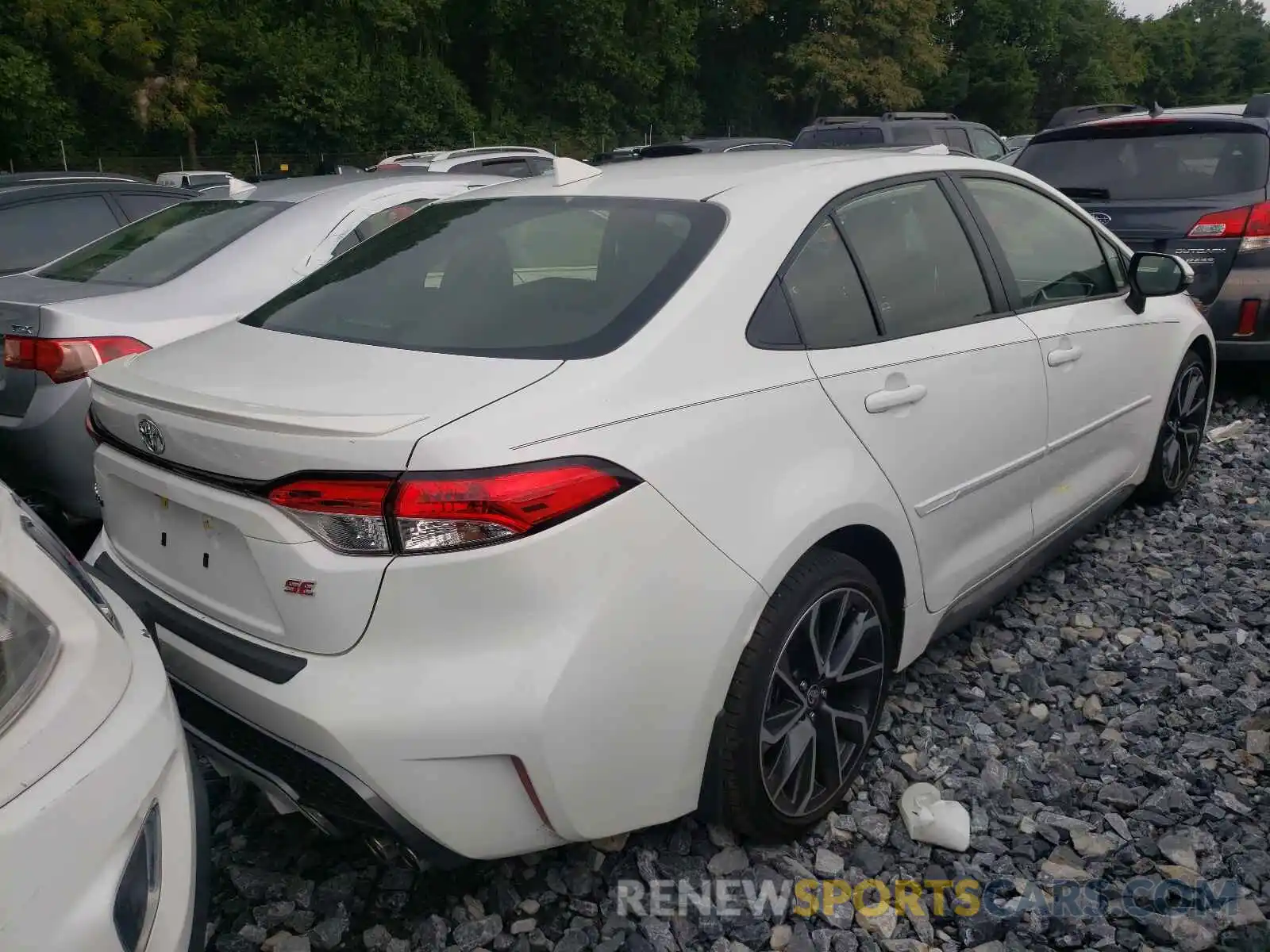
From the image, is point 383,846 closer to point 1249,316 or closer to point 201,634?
point 201,634

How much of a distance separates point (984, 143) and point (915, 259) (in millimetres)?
12164

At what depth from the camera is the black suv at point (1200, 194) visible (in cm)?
539

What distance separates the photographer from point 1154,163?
232 inches

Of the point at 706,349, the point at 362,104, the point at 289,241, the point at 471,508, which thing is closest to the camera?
the point at 471,508

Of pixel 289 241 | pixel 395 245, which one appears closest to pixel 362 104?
pixel 289 241

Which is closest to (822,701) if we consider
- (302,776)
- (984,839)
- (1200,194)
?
(984,839)

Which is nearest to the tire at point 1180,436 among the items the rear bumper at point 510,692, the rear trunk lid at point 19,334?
the rear bumper at point 510,692

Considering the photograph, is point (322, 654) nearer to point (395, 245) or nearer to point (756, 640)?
point (756, 640)

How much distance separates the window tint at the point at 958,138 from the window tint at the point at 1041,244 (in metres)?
10.2

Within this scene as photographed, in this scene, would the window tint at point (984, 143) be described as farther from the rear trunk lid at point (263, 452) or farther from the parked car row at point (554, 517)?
the rear trunk lid at point (263, 452)

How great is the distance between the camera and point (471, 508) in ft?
5.98

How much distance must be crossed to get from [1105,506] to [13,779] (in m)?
3.64

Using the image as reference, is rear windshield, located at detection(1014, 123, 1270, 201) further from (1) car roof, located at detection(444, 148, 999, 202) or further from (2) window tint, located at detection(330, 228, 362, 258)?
(2) window tint, located at detection(330, 228, 362, 258)

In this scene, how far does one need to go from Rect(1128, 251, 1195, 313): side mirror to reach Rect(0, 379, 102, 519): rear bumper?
384 cm
